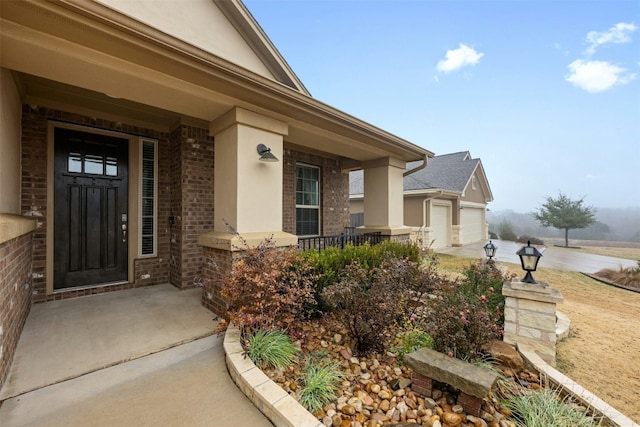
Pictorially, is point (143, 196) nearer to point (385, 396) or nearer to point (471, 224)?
point (385, 396)

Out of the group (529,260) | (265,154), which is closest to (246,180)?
(265,154)

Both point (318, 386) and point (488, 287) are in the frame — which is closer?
point (318, 386)

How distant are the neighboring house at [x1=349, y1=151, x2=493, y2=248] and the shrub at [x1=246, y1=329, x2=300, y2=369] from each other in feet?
25.8

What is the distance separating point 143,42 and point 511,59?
10.8 meters

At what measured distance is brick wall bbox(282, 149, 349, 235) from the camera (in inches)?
260

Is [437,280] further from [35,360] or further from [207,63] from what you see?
[35,360]

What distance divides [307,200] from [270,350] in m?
5.06

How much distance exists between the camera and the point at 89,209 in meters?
4.31

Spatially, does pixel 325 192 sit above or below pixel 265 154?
below

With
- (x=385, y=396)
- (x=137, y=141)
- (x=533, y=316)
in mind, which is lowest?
(x=385, y=396)

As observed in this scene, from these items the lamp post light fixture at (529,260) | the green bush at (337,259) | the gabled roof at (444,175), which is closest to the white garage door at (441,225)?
the gabled roof at (444,175)

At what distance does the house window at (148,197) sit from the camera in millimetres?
4820

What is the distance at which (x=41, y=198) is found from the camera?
385 centimetres

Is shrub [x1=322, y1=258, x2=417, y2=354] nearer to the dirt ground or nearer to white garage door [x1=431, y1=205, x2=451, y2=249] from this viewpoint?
the dirt ground
